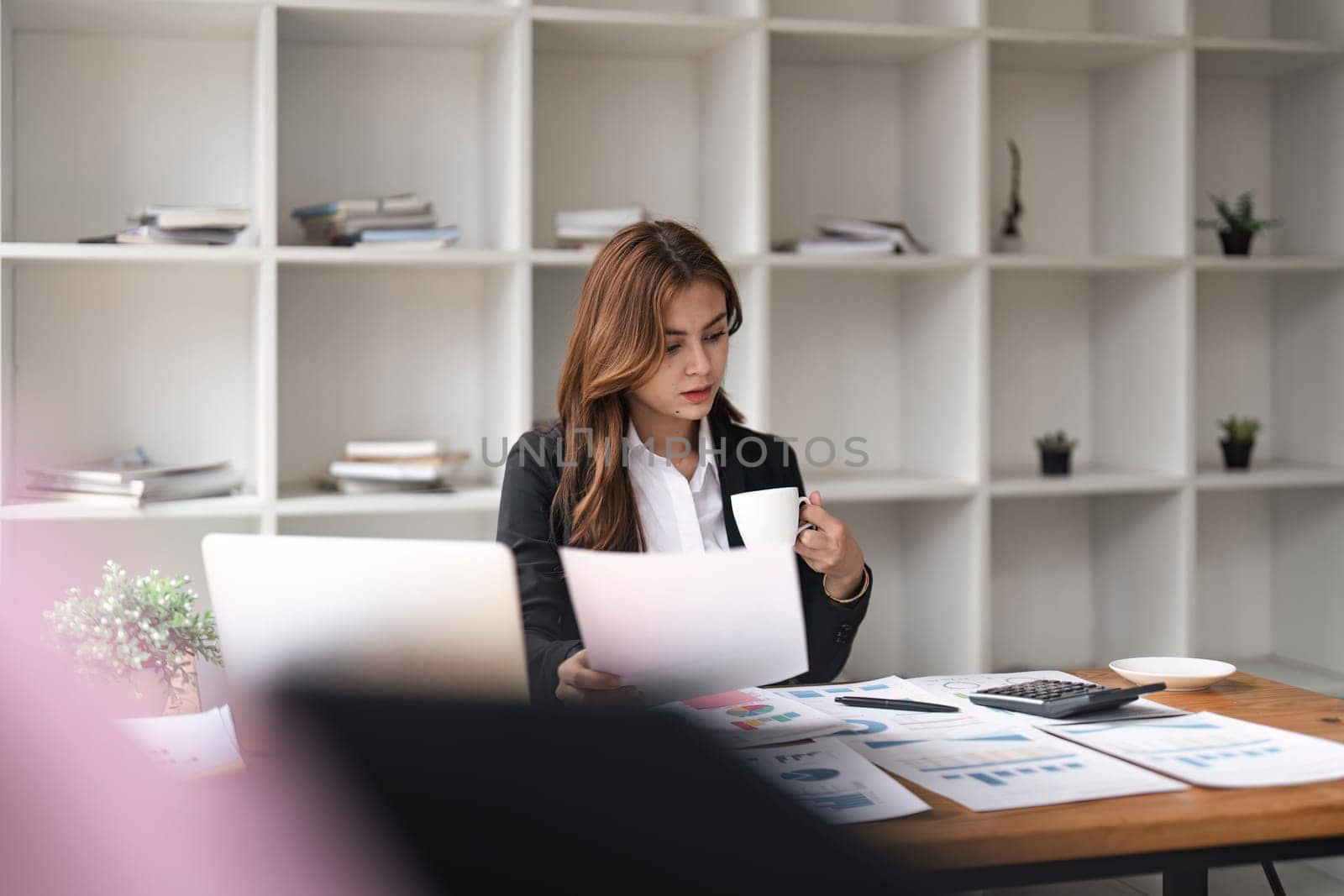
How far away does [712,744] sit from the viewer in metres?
0.60

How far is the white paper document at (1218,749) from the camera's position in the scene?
1.16m

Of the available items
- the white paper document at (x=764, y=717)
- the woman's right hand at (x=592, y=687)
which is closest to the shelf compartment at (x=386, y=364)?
the white paper document at (x=764, y=717)

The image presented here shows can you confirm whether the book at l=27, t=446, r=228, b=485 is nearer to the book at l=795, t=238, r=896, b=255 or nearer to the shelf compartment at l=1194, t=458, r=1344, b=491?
the book at l=795, t=238, r=896, b=255

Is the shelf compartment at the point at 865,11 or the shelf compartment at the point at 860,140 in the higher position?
the shelf compartment at the point at 865,11

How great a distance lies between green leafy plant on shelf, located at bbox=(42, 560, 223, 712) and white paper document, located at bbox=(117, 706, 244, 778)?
40cm

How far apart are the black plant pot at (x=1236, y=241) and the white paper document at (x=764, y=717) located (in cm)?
217

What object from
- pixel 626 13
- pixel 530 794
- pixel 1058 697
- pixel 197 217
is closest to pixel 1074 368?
pixel 626 13

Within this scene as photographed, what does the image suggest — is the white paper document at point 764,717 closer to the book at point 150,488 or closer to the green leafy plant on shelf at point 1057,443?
the book at point 150,488

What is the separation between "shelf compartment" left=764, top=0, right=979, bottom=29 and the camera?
298 cm

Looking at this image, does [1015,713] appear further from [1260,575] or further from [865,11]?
[1260,575]

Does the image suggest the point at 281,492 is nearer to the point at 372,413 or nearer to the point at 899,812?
the point at 372,413

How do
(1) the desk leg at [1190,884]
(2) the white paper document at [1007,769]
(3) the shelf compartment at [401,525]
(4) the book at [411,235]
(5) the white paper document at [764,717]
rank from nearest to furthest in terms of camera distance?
(2) the white paper document at [1007,769]
(5) the white paper document at [764,717]
(1) the desk leg at [1190,884]
(4) the book at [411,235]
(3) the shelf compartment at [401,525]

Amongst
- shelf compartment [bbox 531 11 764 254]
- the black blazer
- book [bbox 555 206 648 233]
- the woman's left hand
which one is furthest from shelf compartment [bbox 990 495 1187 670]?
the woman's left hand

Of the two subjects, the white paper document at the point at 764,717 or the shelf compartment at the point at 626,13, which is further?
the shelf compartment at the point at 626,13
